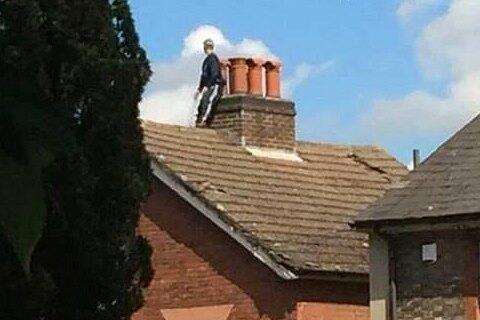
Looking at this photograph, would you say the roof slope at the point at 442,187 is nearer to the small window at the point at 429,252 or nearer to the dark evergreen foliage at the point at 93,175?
the small window at the point at 429,252

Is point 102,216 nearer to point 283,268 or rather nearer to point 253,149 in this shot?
point 283,268

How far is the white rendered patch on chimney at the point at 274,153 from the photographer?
2347 cm

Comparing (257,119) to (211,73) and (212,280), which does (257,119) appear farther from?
(212,280)

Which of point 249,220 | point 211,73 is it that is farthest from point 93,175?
point 211,73

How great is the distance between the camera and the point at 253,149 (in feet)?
77.2

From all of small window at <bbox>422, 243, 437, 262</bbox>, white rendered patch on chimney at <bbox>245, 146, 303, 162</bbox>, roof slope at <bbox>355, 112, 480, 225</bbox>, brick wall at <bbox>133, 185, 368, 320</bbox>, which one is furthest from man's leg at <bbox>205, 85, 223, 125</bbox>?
small window at <bbox>422, 243, 437, 262</bbox>

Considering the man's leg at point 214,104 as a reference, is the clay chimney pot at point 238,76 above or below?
above

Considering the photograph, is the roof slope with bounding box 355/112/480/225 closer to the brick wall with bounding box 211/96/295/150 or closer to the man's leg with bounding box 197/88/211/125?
the brick wall with bounding box 211/96/295/150

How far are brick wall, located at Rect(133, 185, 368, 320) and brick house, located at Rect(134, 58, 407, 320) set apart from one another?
0.01 m

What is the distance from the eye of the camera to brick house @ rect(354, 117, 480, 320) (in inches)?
719

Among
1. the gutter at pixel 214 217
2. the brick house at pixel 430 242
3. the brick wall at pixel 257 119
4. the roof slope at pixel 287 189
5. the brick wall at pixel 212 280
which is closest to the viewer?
the brick house at pixel 430 242

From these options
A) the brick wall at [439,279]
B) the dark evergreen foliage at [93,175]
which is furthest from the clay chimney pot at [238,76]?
the dark evergreen foliage at [93,175]

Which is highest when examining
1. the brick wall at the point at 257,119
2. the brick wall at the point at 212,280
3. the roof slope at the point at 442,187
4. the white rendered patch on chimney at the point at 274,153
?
the brick wall at the point at 257,119

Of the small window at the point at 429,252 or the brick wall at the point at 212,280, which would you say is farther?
the brick wall at the point at 212,280
